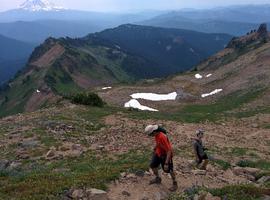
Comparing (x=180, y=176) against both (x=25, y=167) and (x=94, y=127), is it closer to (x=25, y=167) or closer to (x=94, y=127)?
(x=25, y=167)

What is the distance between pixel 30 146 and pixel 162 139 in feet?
41.5

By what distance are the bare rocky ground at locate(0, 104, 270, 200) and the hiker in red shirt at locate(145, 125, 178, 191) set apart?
19.3 inches

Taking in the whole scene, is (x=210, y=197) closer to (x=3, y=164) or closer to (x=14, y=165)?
(x=14, y=165)

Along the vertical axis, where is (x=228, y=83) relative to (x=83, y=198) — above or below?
below

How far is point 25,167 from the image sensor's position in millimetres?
22516

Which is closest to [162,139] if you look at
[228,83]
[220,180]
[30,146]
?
[220,180]

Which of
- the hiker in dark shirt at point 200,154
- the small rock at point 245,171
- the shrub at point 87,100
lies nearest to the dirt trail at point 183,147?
the small rock at point 245,171

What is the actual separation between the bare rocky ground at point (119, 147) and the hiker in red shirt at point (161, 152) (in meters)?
0.49

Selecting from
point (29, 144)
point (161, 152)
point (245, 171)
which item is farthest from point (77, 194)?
point (29, 144)

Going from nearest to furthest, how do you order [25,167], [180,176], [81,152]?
1. [180,176]
2. [25,167]
3. [81,152]

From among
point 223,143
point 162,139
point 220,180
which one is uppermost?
point 162,139

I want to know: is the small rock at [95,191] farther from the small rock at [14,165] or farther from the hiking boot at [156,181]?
the small rock at [14,165]

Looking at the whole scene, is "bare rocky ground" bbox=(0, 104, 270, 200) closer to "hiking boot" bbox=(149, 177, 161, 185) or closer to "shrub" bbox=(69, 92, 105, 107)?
"hiking boot" bbox=(149, 177, 161, 185)

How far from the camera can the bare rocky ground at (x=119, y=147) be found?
55.1ft
